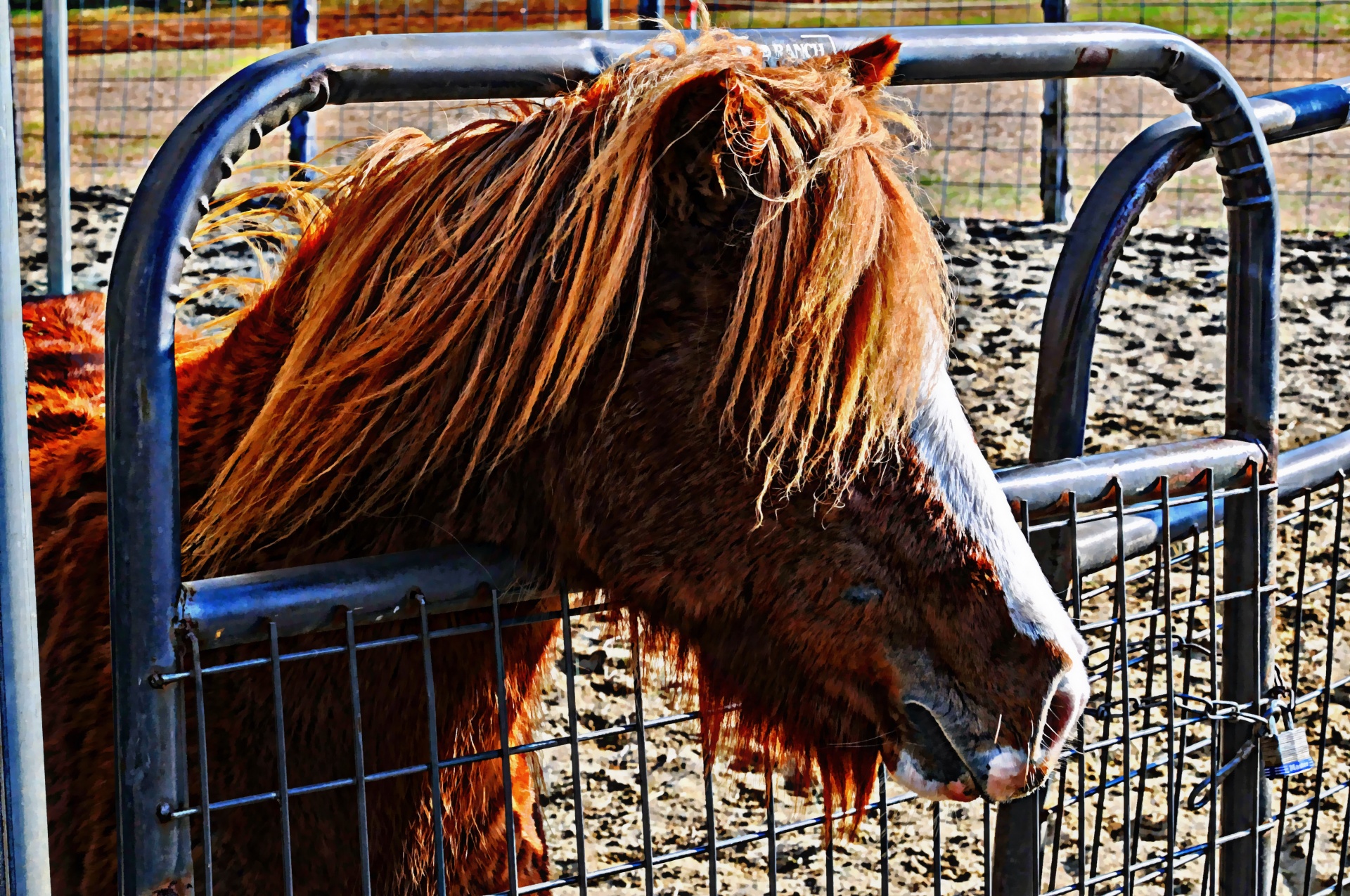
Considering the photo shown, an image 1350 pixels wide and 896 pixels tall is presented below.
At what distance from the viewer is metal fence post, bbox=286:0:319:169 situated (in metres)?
4.98

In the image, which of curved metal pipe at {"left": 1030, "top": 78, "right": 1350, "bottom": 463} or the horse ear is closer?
the horse ear

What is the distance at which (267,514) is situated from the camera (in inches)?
53.5

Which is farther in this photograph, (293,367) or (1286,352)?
(1286,352)

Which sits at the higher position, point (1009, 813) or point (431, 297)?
point (431, 297)

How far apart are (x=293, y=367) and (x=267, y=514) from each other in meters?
0.16

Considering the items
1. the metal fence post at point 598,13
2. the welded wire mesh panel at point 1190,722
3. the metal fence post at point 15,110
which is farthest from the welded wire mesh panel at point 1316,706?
the metal fence post at point 598,13

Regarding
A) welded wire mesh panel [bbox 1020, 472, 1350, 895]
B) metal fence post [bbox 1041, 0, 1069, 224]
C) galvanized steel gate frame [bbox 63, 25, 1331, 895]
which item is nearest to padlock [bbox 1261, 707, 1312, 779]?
welded wire mesh panel [bbox 1020, 472, 1350, 895]

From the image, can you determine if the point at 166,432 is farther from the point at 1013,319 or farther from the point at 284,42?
the point at 284,42

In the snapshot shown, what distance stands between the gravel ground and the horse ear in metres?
0.68

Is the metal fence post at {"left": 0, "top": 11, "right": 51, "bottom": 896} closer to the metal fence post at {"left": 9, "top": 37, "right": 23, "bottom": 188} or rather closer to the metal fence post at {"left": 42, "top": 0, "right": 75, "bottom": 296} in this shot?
the metal fence post at {"left": 9, "top": 37, "right": 23, "bottom": 188}

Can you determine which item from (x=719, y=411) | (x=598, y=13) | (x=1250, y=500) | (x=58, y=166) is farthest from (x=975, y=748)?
(x=58, y=166)

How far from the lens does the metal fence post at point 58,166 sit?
3422 millimetres

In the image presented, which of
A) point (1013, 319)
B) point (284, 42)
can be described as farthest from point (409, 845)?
point (284, 42)

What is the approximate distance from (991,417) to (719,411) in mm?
3787
